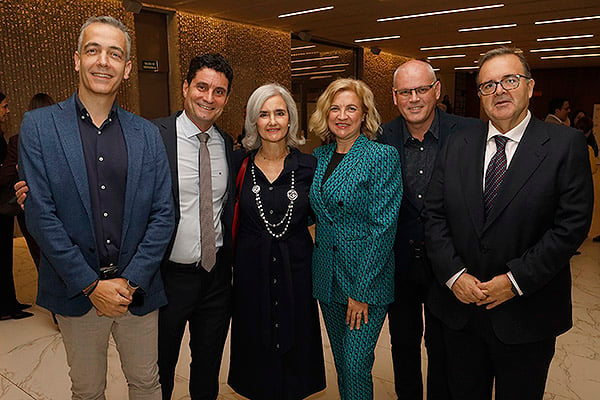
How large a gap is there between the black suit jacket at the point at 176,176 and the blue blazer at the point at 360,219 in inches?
16.1

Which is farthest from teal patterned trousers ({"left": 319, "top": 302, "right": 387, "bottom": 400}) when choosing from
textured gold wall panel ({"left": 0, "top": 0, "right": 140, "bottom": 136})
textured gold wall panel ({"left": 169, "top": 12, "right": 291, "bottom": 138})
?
textured gold wall panel ({"left": 169, "top": 12, "right": 291, "bottom": 138})

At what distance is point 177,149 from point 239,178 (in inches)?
13.4

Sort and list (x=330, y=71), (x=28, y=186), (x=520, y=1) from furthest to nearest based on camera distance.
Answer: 1. (x=330, y=71)
2. (x=520, y=1)
3. (x=28, y=186)

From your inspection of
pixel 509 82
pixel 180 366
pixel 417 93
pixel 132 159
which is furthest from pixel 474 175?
pixel 180 366

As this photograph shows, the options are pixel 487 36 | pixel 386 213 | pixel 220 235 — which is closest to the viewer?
pixel 386 213

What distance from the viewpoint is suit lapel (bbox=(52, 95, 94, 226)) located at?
5.80ft

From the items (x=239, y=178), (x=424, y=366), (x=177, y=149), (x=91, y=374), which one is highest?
(x=177, y=149)

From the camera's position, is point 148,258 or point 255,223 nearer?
point 148,258

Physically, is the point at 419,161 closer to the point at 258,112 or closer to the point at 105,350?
the point at 258,112

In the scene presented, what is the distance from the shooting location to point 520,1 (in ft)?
26.1

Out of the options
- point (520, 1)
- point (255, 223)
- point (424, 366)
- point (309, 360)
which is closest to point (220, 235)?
point (255, 223)

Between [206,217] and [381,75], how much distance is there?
1282 centimetres

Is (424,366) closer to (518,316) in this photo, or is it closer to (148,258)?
(518,316)

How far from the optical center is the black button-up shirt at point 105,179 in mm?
1828
